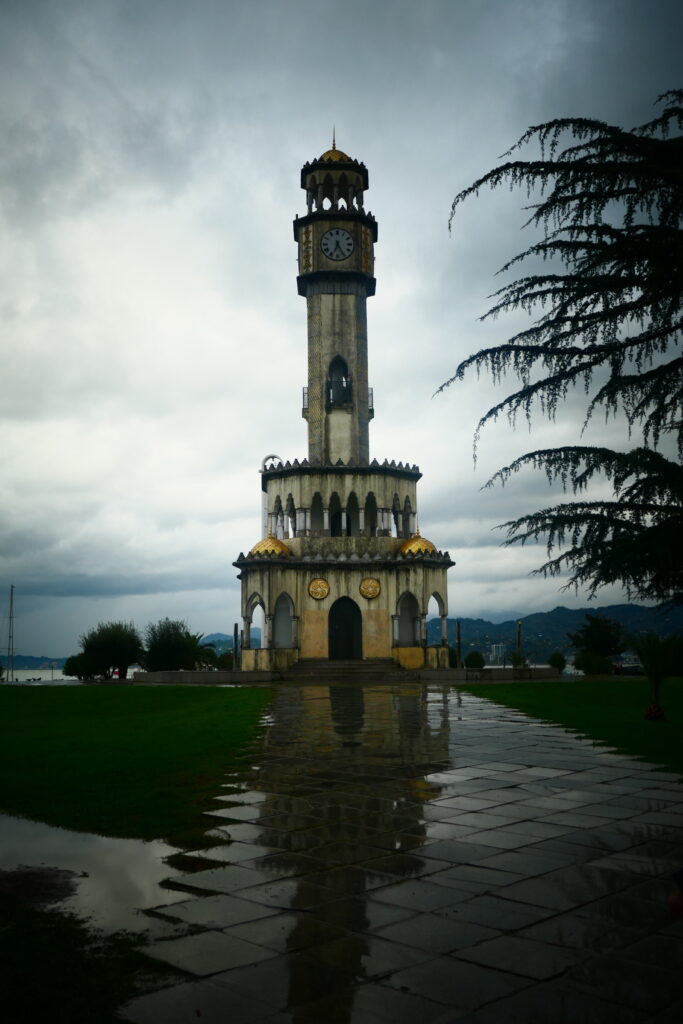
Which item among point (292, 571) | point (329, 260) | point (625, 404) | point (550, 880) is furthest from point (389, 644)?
point (550, 880)

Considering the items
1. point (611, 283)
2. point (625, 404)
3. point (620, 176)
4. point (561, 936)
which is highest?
point (620, 176)

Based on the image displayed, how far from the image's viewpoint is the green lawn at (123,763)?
8.02 metres

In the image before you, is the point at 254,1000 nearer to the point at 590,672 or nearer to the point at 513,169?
the point at 513,169

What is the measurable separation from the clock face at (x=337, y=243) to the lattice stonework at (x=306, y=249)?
81cm

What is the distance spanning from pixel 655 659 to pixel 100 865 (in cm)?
1433

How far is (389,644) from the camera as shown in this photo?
44625 mm

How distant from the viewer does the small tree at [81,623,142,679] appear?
4653 centimetres

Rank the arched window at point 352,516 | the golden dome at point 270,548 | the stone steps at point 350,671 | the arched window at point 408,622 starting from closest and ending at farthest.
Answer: the stone steps at point 350,671, the golden dome at point 270,548, the arched window at point 408,622, the arched window at point 352,516

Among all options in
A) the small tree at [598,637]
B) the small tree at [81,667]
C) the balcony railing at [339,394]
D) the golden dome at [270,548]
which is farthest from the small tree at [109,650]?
the small tree at [598,637]

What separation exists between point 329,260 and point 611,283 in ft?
141

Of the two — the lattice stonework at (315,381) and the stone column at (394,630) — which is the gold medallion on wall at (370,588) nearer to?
A: the stone column at (394,630)

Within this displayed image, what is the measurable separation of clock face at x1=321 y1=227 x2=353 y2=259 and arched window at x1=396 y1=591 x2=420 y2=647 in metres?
21.2

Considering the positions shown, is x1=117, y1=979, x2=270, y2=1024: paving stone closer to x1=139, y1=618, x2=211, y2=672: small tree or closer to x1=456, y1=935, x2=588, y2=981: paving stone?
x1=456, y1=935, x2=588, y2=981: paving stone

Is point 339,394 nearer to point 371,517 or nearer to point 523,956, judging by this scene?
point 371,517
